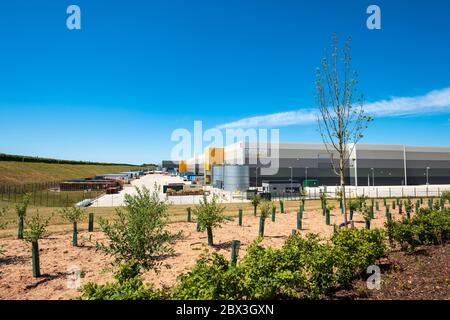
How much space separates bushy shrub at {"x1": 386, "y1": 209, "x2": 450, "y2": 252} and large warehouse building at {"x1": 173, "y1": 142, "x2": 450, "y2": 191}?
44.2 m

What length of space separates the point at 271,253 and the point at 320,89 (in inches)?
338

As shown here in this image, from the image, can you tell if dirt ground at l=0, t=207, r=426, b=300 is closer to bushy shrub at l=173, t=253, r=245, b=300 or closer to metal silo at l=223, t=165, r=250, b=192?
bushy shrub at l=173, t=253, r=245, b=300

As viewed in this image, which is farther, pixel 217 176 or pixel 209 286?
pixel 217 176

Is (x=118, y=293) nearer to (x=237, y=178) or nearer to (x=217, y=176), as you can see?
(x=237, y=178)

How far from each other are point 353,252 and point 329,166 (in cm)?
5764

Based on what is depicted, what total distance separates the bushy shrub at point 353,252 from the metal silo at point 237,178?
4617cm

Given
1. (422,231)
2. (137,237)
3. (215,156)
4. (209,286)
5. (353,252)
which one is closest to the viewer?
(209,286)

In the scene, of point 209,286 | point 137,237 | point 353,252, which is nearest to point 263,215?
point 353,252

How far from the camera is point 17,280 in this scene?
970 centimetres

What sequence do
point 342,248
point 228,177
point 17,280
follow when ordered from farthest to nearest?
point 228,177
point 17,280
point 342,248

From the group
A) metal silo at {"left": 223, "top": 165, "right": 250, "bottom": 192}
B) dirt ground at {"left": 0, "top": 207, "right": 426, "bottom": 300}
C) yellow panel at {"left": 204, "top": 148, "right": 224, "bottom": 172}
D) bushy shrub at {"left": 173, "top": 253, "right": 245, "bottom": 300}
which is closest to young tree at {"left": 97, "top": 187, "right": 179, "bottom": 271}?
dirt ground at {"left": 0, "top": 207, "right": 426, "bottom": 300}

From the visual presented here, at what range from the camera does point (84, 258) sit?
40.5ft
